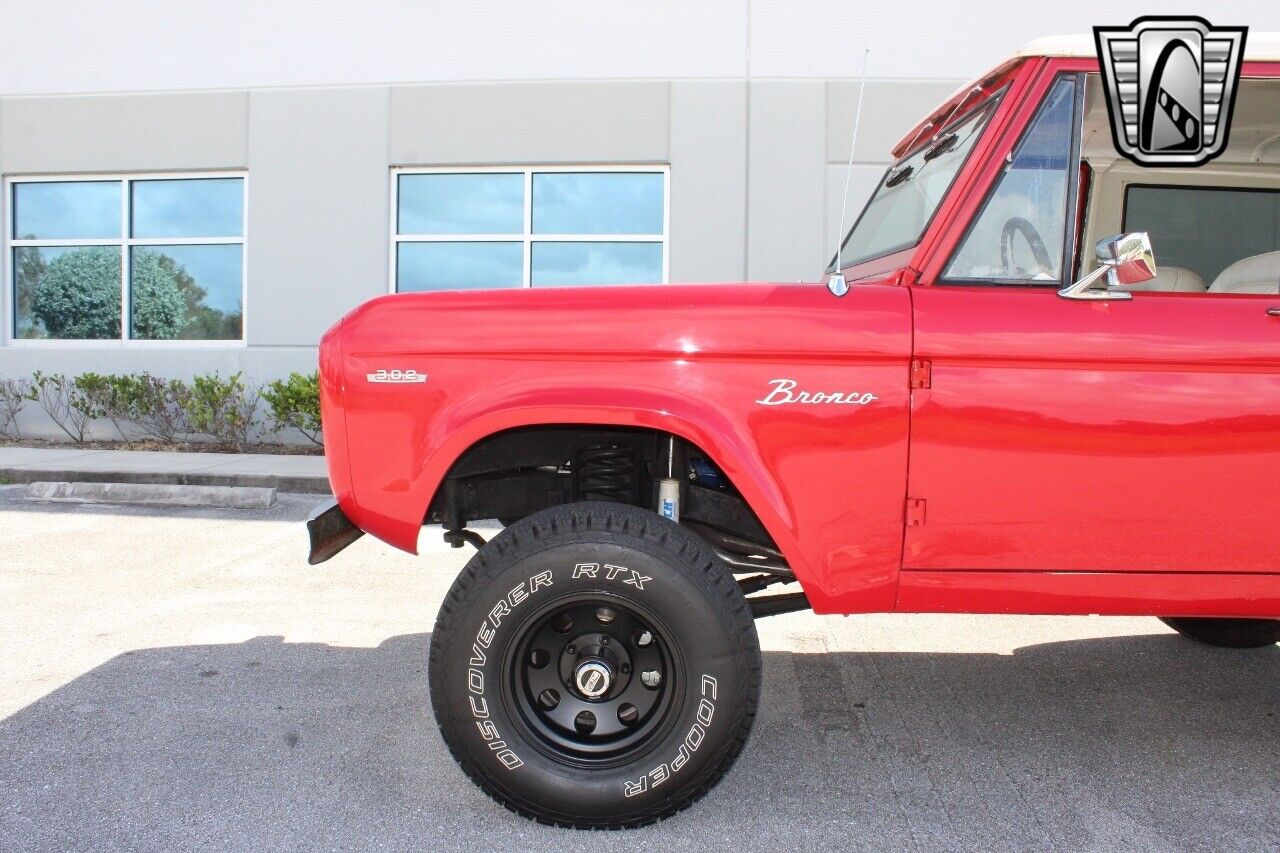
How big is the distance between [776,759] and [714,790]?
0.98ft

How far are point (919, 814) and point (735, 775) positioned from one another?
560mm

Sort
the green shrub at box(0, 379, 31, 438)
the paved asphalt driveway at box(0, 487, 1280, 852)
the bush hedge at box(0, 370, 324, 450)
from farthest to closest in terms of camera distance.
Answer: the green shrub at box(0, 379, 31, 438)
the bush hedge at box(0, 370, 324, 450)
the paved asphalt driveway at box(0, 487, 1280, 852)

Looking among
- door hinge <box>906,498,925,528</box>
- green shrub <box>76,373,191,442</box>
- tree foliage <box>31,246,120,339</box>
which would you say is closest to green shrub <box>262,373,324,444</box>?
green shrub <box>76,373,191,442</box>

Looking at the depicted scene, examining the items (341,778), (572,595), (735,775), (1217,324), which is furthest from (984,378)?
(341,778)

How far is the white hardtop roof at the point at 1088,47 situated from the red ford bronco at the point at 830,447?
0.04 ft

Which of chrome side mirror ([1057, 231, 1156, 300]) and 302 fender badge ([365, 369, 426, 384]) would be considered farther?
302 fender badge ([365, 369, 426, 384])

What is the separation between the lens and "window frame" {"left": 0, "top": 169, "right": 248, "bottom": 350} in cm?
1116

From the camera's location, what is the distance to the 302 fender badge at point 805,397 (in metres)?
2.48

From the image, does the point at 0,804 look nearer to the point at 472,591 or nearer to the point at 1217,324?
the point at 472,591

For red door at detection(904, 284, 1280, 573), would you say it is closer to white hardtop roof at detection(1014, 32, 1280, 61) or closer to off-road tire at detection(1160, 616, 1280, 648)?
white hardtop roof at detection(1014, 32, 1280, 61)

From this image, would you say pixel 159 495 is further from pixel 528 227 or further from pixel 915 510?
pixel 915 510

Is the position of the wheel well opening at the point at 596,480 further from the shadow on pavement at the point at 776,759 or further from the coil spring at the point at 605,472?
the shadow on pavement at the point at 776,759

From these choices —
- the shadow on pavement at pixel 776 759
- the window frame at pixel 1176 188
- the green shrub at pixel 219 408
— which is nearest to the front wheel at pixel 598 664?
the shadow on pavement at pixel 776 759

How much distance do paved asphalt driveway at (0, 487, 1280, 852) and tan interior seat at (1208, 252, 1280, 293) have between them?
155 cm
